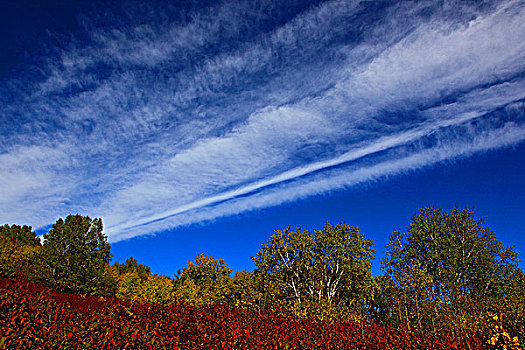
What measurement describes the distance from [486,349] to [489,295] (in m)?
18.8

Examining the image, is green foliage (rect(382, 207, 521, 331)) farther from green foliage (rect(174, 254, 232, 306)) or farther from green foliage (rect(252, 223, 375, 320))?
green foliage (rect(174, 254, 232, 306))

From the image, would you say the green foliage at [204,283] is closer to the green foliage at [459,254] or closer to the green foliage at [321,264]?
the green foliage at [321,264]

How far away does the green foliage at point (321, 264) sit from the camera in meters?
16.8

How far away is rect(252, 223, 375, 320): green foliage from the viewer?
16.8 metres

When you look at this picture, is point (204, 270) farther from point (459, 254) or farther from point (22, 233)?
point (22, 233)

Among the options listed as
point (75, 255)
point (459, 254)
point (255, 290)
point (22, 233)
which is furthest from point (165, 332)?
point (22, 233)

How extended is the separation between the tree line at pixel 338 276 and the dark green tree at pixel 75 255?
6cm

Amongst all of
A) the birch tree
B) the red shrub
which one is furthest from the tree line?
the red shrub

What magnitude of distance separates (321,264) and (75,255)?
15837mm

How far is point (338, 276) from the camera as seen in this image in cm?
1725

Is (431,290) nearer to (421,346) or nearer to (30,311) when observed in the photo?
(421,346)

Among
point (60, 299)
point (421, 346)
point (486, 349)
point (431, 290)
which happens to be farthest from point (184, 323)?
point (431, 290)

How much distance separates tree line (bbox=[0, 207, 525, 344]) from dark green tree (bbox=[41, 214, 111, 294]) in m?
0.06

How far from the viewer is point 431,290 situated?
42.2 feet
